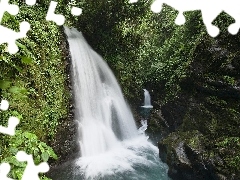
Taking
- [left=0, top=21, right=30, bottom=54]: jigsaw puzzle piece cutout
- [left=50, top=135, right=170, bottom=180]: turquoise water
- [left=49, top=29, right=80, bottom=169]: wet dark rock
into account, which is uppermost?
[left=0, top=21, right=30, bottom=54]: jigsaw puzzle piece cutout

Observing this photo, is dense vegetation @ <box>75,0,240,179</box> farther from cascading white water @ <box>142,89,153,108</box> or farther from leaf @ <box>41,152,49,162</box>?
leaf @ <box>41,152,49,162</box>

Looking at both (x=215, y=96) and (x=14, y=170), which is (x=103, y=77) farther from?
(x=14, y=170)

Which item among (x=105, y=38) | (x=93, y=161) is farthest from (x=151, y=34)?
(x=93, y=161)

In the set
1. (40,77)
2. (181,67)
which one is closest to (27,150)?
(40,77)

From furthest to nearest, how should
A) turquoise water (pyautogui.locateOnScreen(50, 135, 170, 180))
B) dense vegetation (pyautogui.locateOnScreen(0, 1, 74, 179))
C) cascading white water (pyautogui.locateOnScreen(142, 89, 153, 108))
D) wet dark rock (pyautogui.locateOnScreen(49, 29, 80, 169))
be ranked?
cascading white water (pyautogui.locateOnScreen(142, 89, 153, 108))
wet dark rock (pyautogui.locateOnScreen(49, 29, 80, 169))
turquoise water (pyautogui.locateOnScreen(50, 135, 170, 180))
dense vegetation (pyautogui.locateOnScreen(0, 1, 74, 179))

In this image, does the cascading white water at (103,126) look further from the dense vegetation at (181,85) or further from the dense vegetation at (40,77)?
the dense vegetation at (40,77)

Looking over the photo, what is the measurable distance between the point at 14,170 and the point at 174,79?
956 centimetres

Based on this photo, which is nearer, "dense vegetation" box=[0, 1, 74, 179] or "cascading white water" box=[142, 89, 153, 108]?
"dense vegetation" box=[0, 1, 74, 179]

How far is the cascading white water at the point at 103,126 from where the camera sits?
8.98 metres

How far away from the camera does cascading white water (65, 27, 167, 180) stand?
29.5 ft

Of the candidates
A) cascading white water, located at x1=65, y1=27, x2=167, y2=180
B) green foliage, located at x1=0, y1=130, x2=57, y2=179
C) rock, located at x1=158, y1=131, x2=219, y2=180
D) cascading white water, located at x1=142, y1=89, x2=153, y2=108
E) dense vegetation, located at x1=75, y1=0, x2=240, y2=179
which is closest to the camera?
green foliage, located at x1=0, y1=130, x2=57, y2=179

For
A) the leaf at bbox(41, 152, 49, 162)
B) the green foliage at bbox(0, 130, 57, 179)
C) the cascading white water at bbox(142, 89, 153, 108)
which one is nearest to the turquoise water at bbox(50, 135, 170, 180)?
the green foliage at bbox(0, 130, 57, 179)

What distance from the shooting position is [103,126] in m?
11.1

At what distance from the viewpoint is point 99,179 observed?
26.5ft
